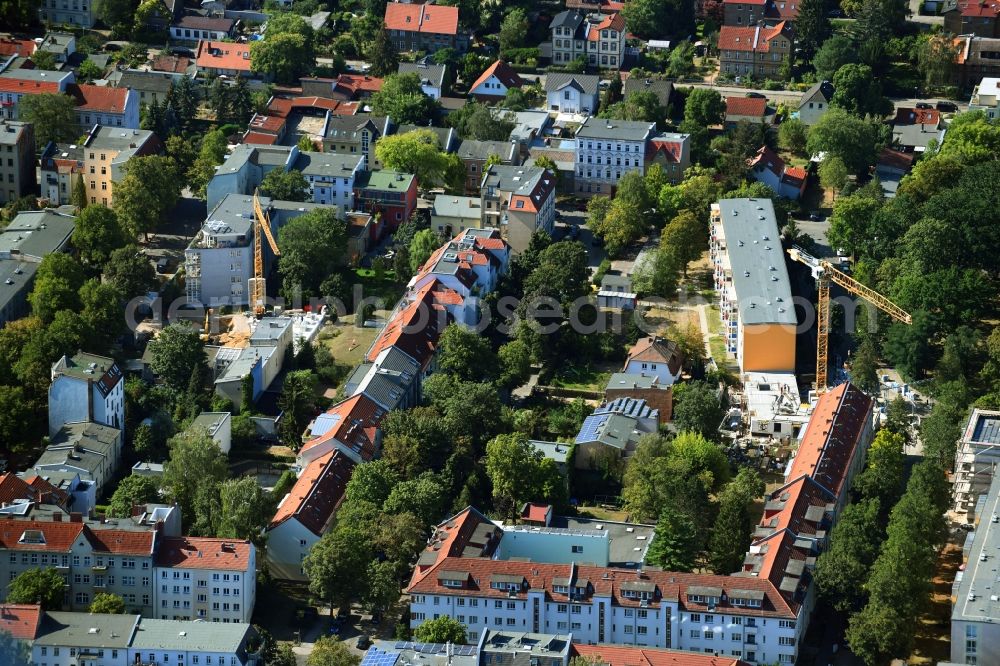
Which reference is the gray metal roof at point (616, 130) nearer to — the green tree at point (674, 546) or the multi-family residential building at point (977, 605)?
the green tree at point (674, 546)

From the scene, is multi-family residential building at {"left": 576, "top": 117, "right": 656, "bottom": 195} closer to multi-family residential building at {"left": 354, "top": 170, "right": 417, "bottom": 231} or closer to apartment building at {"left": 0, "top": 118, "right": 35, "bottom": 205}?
multi-family residential building at {"left": 354, "top": 170, "right": 417, "bottom": 231}

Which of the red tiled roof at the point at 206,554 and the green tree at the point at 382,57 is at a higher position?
the green tree at the point at 382,57

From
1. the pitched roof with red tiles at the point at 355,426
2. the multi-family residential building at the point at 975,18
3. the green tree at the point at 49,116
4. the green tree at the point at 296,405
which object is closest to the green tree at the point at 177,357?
the green tree at the point at 296,405

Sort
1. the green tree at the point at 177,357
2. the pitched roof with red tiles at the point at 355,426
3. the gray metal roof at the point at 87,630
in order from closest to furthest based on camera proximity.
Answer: the gray metal roof at the point at 87,630 → the pitched roof with red tiles at the point at 355,426 → the green tree at the point at 177,357

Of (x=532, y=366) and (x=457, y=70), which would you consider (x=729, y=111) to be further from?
(x=532, y=366)

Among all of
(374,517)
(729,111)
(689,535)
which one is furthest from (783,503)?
(729,111)

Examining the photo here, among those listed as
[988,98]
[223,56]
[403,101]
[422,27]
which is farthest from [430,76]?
[988,98]
